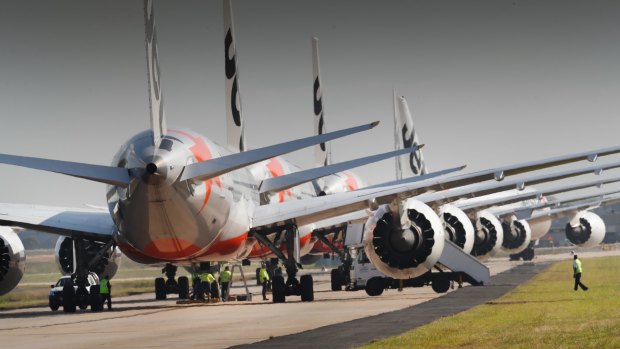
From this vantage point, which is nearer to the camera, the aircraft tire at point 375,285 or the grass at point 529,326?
the grass at point 529,326

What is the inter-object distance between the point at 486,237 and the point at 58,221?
3426 centimetres

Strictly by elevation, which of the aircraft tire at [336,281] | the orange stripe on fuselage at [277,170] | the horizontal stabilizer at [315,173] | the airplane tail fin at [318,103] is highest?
the airplane tail fin at [318,103]

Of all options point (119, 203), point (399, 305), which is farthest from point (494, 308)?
point (119, 203)

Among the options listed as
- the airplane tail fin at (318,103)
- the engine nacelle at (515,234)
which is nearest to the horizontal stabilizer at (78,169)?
the airplane tail fin at (318,103)

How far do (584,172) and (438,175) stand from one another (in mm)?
6006

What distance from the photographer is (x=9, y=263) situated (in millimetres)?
39781

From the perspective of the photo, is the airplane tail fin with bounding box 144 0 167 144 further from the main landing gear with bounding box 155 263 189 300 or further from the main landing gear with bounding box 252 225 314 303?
the main landing gear with bounding box 155 263 189 300

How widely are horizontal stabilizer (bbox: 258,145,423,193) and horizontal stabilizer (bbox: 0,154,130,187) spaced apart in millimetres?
6780

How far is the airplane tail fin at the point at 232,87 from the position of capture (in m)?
48.4

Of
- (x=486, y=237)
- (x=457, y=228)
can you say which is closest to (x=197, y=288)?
(x=457, y=228)

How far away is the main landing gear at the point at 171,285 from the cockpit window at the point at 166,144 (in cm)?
1609

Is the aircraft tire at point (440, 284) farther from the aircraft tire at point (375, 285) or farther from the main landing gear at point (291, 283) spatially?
the main landing gear at point (291, 283)

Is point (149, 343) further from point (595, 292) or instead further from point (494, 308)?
point (595, 292)

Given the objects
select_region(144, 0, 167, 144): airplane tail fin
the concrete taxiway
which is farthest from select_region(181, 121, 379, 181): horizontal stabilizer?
the concrete taxiway
